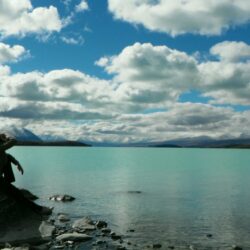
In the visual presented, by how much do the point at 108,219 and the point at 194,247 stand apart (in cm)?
1100

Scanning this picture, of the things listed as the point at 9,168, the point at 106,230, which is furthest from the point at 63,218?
the point at 9,168

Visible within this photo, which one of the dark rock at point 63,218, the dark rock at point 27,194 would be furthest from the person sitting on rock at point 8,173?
the dark rock at point 27,194

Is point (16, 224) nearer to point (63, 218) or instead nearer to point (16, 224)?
point (16, 224)

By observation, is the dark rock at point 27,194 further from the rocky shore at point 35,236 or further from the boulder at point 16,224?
the boulder at point 16,224

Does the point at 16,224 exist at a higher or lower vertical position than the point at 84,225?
higher

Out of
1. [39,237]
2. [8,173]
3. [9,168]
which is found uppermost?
[9,168]

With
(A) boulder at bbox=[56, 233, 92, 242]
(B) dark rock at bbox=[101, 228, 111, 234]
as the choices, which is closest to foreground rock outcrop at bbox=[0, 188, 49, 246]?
(A) boulder at bbox=[56, 233, 92, 242]

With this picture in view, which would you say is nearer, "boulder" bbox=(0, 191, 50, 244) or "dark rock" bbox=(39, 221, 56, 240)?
"boulder" bbox=(0, 191, 50, 244)

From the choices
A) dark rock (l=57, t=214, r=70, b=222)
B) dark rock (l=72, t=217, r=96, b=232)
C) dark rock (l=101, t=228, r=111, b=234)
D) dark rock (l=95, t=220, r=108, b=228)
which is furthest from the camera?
dark rock (l=57, t=214, r=70, b=222)

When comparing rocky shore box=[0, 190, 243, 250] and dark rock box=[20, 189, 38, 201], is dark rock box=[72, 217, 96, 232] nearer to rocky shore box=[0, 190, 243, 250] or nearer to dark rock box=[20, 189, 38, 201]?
rocky shore box=[0, 190, 243, 250]

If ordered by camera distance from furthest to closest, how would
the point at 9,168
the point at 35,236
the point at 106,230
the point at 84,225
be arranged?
the point at 84,225 < the point at 106,230 < the point at 35,236 < the point at 9,168

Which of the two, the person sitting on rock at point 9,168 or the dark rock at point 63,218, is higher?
the person sitting on rock at point 9,168

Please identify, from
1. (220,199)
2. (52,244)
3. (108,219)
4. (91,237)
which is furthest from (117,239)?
(220,199)

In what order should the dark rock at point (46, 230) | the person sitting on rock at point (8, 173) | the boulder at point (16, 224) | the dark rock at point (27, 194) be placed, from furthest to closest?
1. the dark rock at point (27, 194)
2. the dark rock at point (46, 230)
3. the boulder at point (16, 224)
4. the person sitting on rock at point (8, 173)
